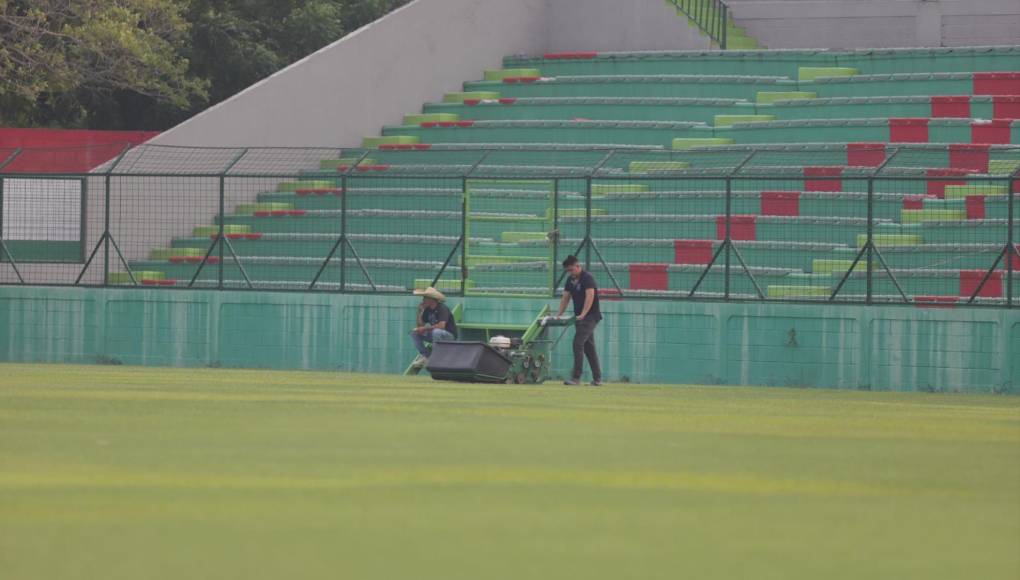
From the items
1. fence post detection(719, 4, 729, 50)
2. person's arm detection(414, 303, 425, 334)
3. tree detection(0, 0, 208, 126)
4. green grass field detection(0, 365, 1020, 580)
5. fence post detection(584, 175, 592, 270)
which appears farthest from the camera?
fence post detection(719, 4, 729, 50)

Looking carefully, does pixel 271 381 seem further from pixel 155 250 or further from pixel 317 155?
pixel 317 155

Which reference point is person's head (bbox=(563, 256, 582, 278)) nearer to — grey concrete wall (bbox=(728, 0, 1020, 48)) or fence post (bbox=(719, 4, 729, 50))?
grey concrete wall (bbox=(728, 0, 1020, 48))

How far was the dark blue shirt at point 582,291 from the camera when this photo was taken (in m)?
21.5

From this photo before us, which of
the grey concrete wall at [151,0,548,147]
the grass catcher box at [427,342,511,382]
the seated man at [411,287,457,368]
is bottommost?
the grass catcher box at [427,342,511,382]

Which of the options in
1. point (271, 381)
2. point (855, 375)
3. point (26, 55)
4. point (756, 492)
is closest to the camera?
point (756, 492)

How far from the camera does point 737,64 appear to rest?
106 ft

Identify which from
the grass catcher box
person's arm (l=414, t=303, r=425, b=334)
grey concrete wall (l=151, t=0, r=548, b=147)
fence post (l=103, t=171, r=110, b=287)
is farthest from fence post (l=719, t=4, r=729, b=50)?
the grass catcher box

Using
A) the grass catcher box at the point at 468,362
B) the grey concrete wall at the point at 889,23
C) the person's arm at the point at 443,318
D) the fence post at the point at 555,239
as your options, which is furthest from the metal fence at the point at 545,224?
the grey concrete wall at the point at 889,23

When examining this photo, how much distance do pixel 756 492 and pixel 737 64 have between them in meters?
23.7

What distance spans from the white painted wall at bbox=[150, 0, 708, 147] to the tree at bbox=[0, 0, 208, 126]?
199 cm

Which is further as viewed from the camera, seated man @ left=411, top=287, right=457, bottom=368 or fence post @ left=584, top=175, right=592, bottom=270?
fence post @ left=584, top=175, right=592, bottom=270

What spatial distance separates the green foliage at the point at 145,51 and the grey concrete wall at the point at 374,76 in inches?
78.2

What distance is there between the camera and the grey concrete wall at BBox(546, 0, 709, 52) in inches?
1390

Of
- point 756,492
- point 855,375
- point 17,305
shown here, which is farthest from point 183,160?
point 756,492
